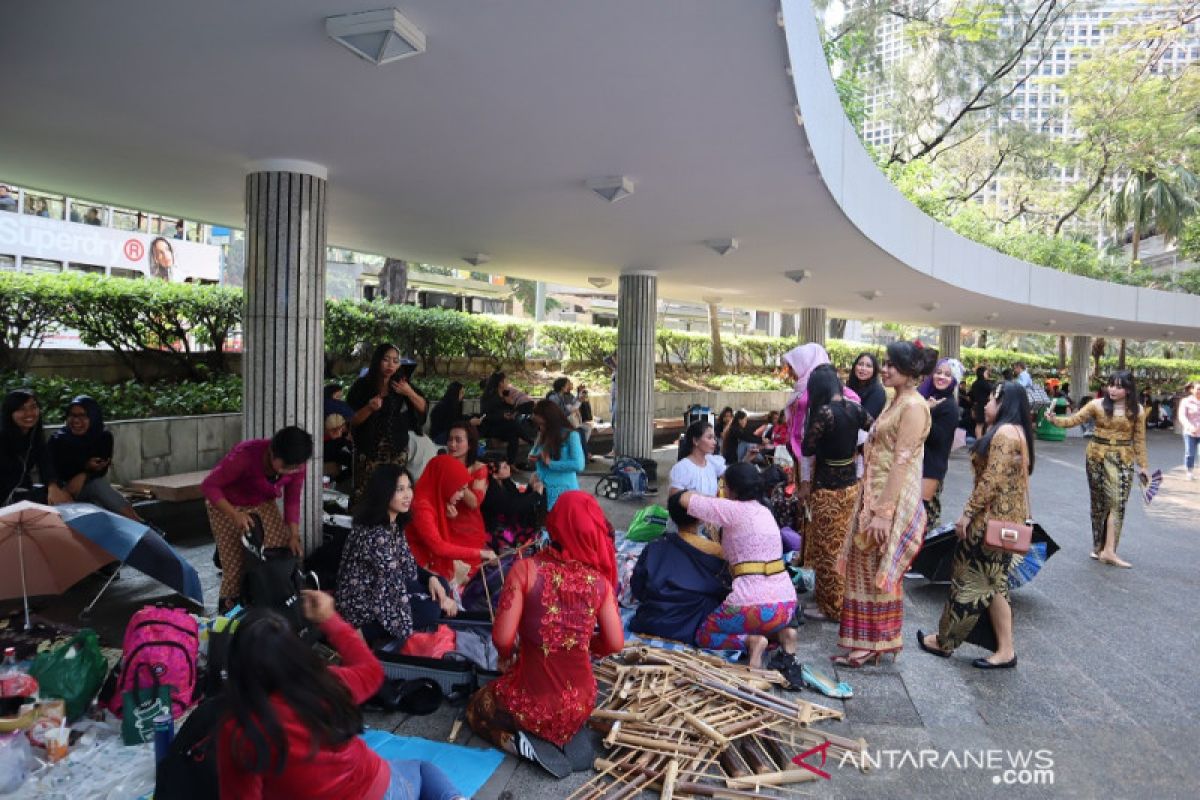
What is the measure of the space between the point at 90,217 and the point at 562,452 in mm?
21397

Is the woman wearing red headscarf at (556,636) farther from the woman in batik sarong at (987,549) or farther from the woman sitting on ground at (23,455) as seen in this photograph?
the woman sitting on ground at (23,455)

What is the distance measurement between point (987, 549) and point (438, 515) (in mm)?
3178

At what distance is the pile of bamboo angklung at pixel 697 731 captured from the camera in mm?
3020

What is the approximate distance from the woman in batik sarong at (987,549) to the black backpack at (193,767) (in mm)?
3724

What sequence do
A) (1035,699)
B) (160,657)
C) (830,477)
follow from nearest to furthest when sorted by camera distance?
(160,657) < (1035,699) < (830,477)

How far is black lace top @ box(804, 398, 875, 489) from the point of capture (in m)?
5.09

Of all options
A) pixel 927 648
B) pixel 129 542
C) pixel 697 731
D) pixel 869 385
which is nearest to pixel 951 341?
pixel 869 385

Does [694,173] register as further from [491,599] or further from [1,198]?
[1,198]

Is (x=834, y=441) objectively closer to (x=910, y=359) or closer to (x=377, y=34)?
(x=910, y=359)

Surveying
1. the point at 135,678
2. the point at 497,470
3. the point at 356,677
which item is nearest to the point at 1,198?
the point at 497,470

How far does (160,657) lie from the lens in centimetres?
324

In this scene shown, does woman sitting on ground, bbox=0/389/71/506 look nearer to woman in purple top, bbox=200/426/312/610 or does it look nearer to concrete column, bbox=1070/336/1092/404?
woman in purple top, bbox=200/426/312/610

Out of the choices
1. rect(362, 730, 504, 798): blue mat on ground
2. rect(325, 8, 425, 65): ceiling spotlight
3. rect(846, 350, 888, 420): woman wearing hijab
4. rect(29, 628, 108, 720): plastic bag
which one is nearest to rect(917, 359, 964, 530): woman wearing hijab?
rect(846, 350, 888, 420): woman wearing hijab

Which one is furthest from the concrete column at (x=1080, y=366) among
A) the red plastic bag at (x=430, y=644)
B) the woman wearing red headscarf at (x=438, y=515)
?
the red plastic bag at (x=430, y=644)
